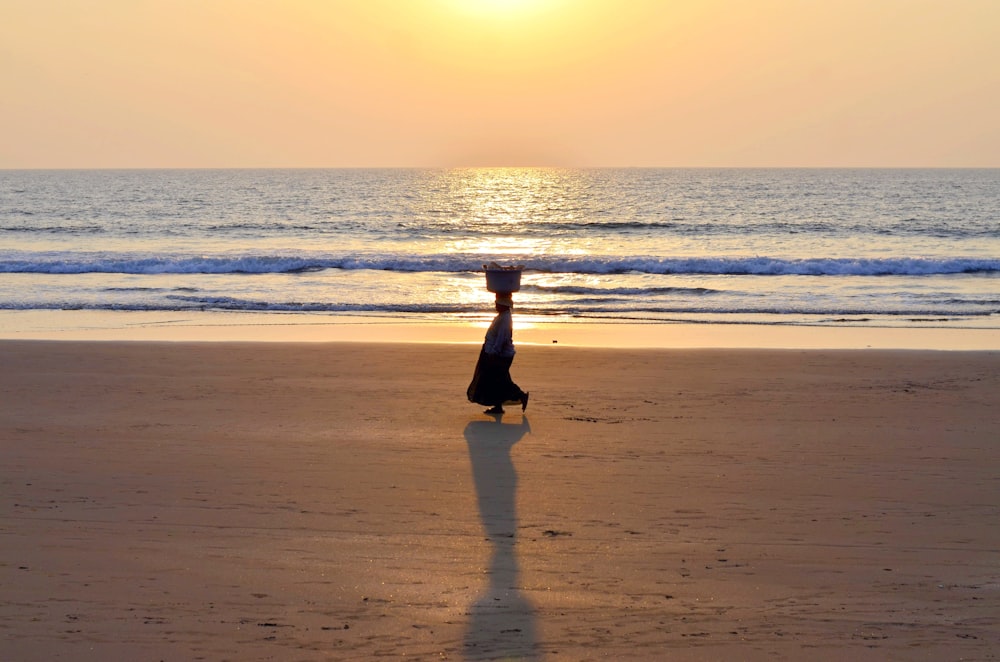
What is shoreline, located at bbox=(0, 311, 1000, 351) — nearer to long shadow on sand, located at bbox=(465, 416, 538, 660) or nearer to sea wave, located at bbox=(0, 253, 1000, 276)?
long shadow on sand, located at bbox=(465, 416, 538, 660)

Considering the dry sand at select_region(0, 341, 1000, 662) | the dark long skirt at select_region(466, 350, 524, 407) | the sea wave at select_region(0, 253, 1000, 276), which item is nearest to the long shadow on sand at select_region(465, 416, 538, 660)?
the dry sand at select_region(0, 341, 1000, 662)

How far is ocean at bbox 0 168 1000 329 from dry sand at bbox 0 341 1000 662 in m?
8.14

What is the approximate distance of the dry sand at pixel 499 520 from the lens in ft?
14.5

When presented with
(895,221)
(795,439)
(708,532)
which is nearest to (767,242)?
(895,221)

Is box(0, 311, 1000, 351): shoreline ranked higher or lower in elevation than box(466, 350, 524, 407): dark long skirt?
lower

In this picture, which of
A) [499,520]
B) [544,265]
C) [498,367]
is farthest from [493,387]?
[544,265]

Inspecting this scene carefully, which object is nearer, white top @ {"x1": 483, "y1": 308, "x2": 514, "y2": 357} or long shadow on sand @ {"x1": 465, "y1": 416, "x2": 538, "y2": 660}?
long shadow on sand @ {"x1": 465, "y1": 416, "x2": 538, "y2": 660}

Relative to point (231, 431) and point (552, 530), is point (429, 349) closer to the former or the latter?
point (231, 431)

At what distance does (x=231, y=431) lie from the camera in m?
8.10

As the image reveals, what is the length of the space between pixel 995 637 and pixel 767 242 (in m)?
33.2

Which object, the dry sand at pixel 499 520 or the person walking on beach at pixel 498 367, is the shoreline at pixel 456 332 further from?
the person walking on beach at pixel 498 367

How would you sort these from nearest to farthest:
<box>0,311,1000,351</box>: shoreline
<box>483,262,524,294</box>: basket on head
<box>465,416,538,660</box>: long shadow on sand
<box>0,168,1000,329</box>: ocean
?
<box>465,416,538,660</box>: long shadow on sand → <box>483,262,524,294</box>: basket on head → <box>0,311,1000,351</box>: shoreline → <box>0,168,1000,329</box>: ocean

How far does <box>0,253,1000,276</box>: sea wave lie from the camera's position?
25891 millimetres

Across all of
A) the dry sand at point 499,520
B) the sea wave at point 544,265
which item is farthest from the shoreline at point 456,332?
the sea wave at point 544,265
